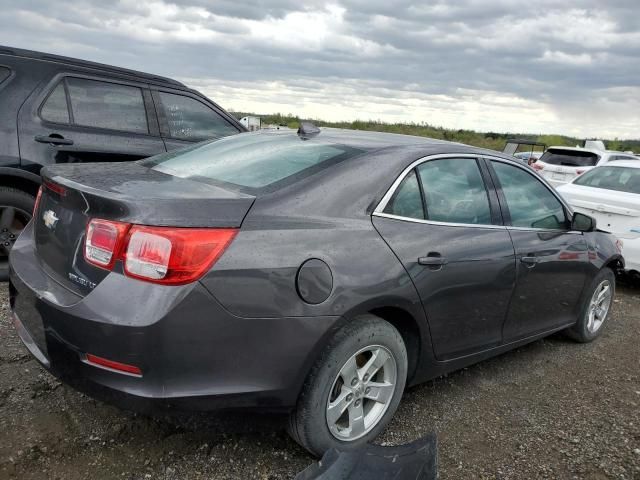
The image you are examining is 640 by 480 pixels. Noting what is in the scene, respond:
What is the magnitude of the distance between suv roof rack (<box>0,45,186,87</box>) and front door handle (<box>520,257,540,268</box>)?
12.7 feet

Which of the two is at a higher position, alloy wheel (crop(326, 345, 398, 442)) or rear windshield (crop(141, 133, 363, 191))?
rear windshield (crop(141, 133, 363, 191))

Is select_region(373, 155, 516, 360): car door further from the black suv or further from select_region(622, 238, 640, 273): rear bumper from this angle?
select_region(622, 238, 640, 273): rear bumper

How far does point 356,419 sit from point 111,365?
1.17m

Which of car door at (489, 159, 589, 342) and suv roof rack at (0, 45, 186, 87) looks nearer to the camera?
car door at (489, 159, 589, 342)

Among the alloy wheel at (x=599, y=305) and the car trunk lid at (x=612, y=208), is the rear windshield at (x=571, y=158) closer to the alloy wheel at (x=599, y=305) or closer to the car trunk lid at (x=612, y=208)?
the car trunk lid at (x=612, y=208)

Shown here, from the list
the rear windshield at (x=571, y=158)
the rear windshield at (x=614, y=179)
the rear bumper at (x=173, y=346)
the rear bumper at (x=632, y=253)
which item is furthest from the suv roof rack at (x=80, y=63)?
the rear windshield at (x=571, y=158)

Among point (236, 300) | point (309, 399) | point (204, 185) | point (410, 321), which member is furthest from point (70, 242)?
point (410, 321)

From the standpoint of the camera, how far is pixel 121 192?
2400 mm

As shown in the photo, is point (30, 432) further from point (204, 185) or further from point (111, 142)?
point (111, 142)

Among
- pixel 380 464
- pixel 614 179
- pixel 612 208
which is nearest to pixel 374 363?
pixel 380 464

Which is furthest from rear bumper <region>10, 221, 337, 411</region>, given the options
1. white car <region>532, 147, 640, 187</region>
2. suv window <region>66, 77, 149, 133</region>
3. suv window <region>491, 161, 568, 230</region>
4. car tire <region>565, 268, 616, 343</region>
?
white car <region>532, 147, 640, 187</region>

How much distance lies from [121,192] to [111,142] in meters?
3.08

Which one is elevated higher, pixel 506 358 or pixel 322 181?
pixel 322 181

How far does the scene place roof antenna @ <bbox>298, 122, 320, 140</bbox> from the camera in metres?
3.41
